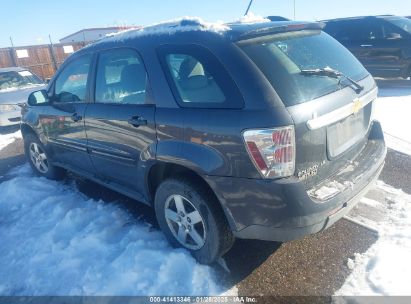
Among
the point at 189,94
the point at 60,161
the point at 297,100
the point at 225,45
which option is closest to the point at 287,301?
the point at 297,100

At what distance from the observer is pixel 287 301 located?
2.50 metres

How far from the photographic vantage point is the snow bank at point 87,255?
2.72 m

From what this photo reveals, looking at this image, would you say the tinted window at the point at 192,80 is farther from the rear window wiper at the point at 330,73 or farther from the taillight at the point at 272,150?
the rear window wiper at the point at 330,73

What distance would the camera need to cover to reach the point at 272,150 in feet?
7.21

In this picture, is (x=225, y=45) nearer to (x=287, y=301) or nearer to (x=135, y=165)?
(x=135, y=165)

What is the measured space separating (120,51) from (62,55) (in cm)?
2011

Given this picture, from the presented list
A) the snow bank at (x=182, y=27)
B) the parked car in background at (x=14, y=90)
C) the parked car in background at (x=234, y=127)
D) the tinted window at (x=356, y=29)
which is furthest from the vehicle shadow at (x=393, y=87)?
the parked car in background at (x=14, y=90)

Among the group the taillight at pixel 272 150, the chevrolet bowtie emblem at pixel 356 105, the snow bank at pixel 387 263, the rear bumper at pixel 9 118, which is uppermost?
the chevrolet bowtie emblem at pixel 356 105

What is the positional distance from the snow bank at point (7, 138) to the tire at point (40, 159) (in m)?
2.40

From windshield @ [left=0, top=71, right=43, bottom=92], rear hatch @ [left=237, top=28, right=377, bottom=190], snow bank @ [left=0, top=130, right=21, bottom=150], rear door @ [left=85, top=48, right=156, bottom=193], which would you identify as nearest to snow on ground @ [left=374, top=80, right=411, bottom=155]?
rear hatch @ [left=237, top=28, right=377, bottom=190]

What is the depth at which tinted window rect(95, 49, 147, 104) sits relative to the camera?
3.00 meters

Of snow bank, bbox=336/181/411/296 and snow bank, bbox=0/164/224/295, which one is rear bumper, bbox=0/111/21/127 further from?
snow bank, bbox=336/181/411/296

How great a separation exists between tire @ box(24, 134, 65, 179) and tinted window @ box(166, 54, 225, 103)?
2858mm

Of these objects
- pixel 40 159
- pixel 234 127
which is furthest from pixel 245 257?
pixel 40 159
